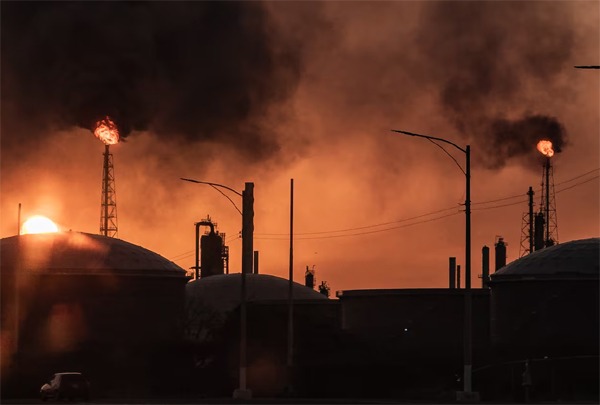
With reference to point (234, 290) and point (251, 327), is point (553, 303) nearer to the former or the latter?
point (251, 327)

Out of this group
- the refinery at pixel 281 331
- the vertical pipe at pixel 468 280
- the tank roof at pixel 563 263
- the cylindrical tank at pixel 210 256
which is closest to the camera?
the vertical pipe at pixel 468 280

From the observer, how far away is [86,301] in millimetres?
101250

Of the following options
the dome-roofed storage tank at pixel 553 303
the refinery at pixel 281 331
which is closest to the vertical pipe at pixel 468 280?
the refinery at pixel 281 331

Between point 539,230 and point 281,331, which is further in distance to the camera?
point 539,230

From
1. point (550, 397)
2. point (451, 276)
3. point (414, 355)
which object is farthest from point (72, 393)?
point (451, 276)

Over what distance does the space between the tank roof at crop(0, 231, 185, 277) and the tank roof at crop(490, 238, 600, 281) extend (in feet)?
81.7

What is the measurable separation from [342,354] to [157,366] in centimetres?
1680

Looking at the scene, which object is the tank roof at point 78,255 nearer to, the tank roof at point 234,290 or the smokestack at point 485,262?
the tank roof at point 234,290

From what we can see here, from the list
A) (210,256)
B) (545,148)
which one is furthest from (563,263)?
(210,256)

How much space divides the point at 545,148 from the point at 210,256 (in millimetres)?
51341

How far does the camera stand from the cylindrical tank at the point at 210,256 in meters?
154

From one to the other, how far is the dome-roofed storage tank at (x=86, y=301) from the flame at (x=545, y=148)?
96.4 ft

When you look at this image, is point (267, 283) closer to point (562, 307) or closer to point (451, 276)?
point (451, 276)

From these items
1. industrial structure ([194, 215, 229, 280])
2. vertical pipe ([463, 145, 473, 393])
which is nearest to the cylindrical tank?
industrial structure ([194, 215, 229, 280])
